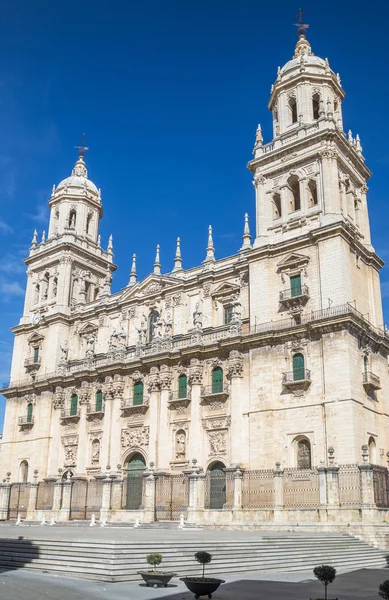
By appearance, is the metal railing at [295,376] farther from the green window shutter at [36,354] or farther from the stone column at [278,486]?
the green window shutter at [36,354]

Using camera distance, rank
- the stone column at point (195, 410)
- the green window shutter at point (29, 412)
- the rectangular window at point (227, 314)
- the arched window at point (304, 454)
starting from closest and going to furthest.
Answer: the arched window at point (304, 454) < the stone column at point (195, 410) < the rectangular window at point (227, 314) < the green window shutter at point (29, 412)

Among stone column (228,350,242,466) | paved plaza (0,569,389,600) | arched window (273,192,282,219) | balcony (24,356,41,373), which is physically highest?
arched window (273,192,282,219)

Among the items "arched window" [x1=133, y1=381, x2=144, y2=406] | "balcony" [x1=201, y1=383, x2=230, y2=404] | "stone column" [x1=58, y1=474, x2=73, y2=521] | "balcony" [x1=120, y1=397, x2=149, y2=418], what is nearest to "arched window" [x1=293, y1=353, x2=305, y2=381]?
"balcony" [x1=201, y1=383, x2=230, y2=404]

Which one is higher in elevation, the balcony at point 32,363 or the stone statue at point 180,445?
the balcony at point 32,363

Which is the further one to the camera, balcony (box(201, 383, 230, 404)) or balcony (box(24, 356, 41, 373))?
balcony (box(24, 356, 41, 373))

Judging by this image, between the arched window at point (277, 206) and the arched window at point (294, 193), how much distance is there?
2.59ft

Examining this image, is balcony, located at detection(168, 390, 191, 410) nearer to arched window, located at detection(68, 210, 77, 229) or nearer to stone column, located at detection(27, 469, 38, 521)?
stone column, located at detection(27, 469, 38, 521)

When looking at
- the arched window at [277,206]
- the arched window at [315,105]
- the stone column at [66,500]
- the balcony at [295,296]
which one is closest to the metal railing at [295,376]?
the balcony at [295,296]

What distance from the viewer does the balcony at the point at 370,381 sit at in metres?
29.9

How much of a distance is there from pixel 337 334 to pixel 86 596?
20.5 metres

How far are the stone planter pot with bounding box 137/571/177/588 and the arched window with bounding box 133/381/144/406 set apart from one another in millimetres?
23919

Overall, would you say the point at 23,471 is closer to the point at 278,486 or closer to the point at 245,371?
the point at 245,371

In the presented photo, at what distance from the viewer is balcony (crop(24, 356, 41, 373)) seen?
44.0 metres

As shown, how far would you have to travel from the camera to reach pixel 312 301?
3158 centimetres
